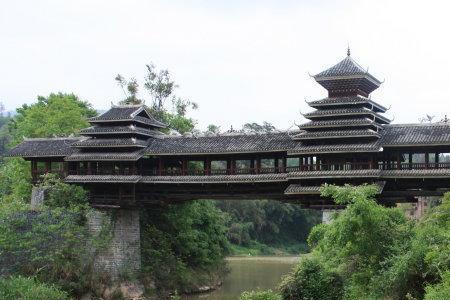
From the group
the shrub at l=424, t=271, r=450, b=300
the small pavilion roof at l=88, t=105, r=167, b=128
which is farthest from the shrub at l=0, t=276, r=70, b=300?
the shrub at l=424, t=271, r=450, b=300

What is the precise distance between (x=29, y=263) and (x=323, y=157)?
12928mm

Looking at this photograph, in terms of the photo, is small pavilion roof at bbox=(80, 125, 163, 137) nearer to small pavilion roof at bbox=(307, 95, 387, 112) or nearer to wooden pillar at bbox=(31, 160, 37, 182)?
wooden pillar at bbox=(31, 160, 37, 182)

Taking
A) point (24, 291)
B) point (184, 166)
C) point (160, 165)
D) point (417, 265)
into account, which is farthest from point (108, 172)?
point (417, 265)

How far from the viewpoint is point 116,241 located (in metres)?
30.3

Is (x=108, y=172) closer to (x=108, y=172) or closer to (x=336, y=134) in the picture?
(x=108, y=172)

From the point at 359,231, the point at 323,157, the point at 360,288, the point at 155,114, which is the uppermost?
the point at 155,114

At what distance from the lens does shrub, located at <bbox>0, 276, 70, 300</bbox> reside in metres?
22.7

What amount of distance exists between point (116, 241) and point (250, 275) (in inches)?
527

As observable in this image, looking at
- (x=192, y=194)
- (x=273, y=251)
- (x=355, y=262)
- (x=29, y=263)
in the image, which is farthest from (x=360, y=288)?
(x=273, y=251)

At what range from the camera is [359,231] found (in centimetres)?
2017

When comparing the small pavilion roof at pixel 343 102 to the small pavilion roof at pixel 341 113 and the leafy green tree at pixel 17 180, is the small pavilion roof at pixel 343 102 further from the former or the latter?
the leafy green tree at pixel 17 180

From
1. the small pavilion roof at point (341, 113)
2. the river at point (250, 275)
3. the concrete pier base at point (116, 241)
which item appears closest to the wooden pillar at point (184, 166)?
the concrete pier base at point (116, 241)

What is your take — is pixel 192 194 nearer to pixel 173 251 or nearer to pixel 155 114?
pixel 173 251

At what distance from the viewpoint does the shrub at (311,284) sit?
2050cm
